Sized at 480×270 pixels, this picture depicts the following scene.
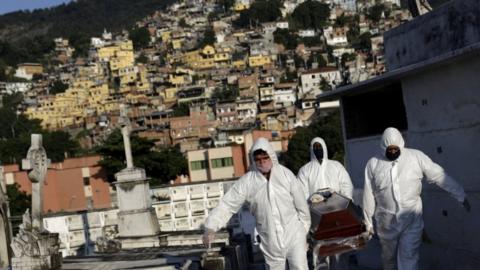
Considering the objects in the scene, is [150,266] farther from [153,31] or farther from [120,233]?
[153,31]

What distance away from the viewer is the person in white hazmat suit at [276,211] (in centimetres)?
633

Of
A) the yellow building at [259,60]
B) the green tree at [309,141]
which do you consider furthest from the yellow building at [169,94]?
the green tree at [309,141]

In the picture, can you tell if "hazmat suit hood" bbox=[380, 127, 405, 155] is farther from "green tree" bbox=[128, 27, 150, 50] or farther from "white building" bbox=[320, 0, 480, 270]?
"green tree" bbox=[128, 27, 150, 50]

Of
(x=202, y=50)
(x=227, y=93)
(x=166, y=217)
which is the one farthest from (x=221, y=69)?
(x=166, y=217)

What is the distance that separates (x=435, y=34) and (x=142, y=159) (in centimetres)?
4105

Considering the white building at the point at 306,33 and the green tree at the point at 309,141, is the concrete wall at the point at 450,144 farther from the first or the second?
the white building at the point at 306,33

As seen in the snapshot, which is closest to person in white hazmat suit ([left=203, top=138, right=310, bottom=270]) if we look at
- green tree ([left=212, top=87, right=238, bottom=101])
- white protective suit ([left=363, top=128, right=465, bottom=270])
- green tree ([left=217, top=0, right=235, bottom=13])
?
white protective suit ([left=363, top=128, right=465, bottom=270])

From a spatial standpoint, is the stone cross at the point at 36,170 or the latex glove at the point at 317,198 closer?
the latex glove at the point at 317,198

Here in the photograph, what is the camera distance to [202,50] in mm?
150500

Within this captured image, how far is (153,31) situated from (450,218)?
186 m

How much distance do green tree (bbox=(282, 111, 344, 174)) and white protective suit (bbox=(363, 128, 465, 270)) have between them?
45.1 m

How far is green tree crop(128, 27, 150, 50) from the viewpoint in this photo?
599 feet

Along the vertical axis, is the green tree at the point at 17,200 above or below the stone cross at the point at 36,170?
below

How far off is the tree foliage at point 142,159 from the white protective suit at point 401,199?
40.2m
